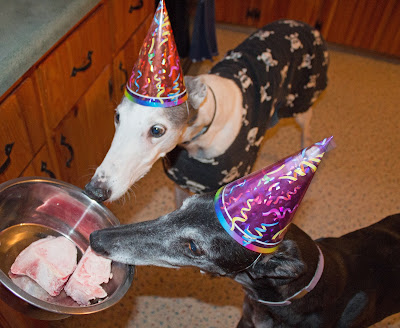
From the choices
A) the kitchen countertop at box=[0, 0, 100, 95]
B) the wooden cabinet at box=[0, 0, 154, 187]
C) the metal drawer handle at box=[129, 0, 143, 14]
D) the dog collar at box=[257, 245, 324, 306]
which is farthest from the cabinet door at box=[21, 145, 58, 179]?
the dog collar at box=[257, 245, 324, 306]

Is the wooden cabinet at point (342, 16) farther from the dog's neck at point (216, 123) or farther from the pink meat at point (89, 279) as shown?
the pink meat at point (89, 279)

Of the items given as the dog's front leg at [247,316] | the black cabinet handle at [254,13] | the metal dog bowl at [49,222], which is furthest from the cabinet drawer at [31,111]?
the black cabinet handle at [254,13]

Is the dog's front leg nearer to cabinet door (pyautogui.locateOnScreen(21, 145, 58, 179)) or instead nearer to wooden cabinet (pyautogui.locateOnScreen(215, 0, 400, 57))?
cabinet door (pyautogui.locateOnScreen(21, 145, 58, 179))

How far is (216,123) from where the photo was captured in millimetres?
1577

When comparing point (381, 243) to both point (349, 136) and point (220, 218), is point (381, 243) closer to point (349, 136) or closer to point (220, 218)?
point (220, 218)

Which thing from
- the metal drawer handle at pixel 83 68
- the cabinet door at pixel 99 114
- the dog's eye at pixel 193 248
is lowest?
the cabinet door at pixel 99 114

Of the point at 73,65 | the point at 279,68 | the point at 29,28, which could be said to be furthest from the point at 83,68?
the point at 279,68

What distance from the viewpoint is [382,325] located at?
71.5 inches

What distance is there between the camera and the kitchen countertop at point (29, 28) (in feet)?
3.68

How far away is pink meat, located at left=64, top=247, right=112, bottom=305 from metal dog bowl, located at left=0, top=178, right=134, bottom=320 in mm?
42

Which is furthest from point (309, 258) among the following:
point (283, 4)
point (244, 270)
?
point (283, 4)

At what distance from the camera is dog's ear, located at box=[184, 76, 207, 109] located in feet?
4.67

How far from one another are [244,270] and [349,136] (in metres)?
2.08

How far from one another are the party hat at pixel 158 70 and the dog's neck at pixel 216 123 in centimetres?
26
